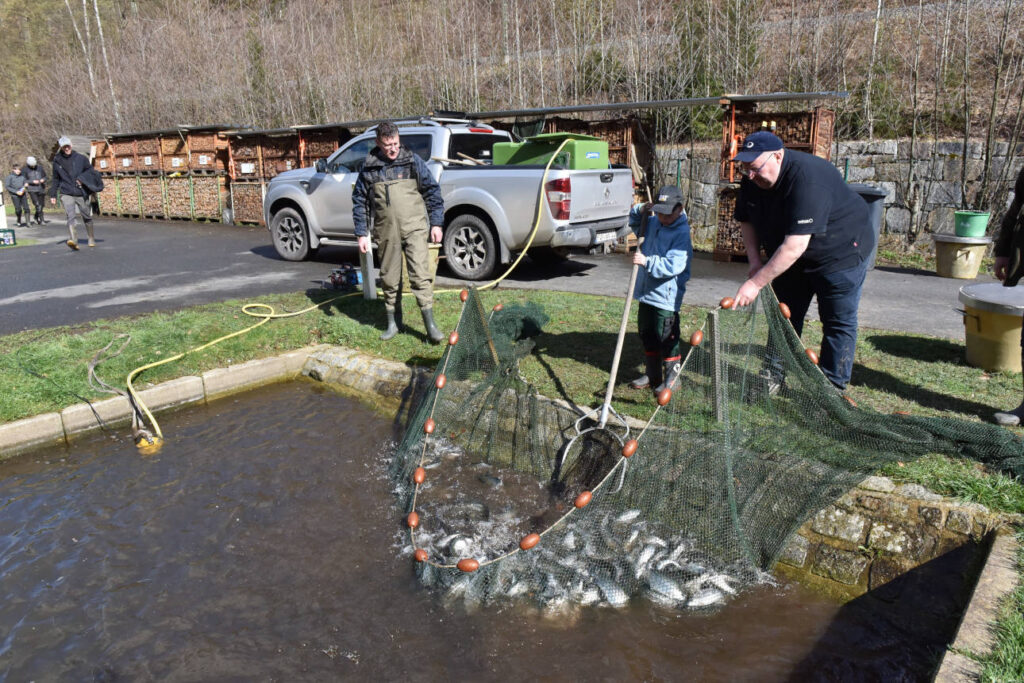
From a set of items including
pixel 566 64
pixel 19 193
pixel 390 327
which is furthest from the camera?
pixel 19 193

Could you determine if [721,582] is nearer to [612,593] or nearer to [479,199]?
[612,593]

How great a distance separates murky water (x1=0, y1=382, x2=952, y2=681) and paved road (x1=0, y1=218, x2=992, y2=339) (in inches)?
175

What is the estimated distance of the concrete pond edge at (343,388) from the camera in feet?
9.54

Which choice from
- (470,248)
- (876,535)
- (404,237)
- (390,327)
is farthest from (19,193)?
(876,535)

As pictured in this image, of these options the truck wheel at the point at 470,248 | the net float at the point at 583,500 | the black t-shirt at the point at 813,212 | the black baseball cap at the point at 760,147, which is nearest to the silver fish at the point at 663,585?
the net float at the point at 583,500

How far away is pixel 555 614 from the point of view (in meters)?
3.62

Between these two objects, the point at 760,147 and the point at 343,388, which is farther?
the point at 343,388

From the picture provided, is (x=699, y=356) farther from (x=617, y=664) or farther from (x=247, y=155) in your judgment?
(x=247, y=155)

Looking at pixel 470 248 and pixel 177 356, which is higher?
pixel 470 248

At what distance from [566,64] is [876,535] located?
51.2ft

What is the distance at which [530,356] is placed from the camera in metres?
6.46

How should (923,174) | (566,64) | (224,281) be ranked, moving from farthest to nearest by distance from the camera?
(566,64), (923,174), (224,281)

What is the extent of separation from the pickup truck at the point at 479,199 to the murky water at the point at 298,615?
5397 millimetres

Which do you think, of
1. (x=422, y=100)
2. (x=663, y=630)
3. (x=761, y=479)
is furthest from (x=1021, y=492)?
(x=422, y=100)
